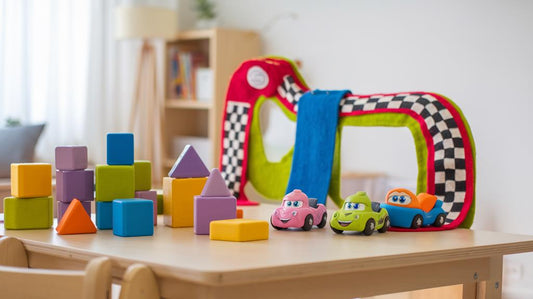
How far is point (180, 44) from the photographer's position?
13.7 ft

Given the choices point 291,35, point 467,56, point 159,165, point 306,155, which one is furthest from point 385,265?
point 159,165

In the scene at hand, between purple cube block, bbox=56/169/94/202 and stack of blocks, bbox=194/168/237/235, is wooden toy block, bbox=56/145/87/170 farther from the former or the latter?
stack of blocks, bbox=194/168/237/235

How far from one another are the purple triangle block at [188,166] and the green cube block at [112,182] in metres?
0.10

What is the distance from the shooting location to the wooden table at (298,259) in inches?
43.7

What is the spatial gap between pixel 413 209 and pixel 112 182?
64 centimetres

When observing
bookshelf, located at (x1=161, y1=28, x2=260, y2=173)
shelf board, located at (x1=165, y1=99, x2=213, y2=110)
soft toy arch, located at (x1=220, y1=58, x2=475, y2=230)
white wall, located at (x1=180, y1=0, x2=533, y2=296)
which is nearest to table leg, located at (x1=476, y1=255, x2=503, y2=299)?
soft toy arch, located at (x1=220, y1=58, x2=475, y2=230)

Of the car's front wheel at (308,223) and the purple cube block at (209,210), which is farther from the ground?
the purple cube block at (209,210)

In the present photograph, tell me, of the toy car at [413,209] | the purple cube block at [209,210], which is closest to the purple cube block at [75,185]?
the purple cube block at [209,210]

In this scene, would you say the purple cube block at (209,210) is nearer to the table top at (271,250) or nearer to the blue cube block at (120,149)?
the table top at (271,250)

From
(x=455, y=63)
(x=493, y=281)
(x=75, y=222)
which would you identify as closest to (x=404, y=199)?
(x=493, y=281)

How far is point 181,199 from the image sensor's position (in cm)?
159

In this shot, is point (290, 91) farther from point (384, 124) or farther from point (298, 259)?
point (298, 259)

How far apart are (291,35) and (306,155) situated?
178 centimetres

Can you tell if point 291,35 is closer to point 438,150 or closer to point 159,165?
point 159,165
